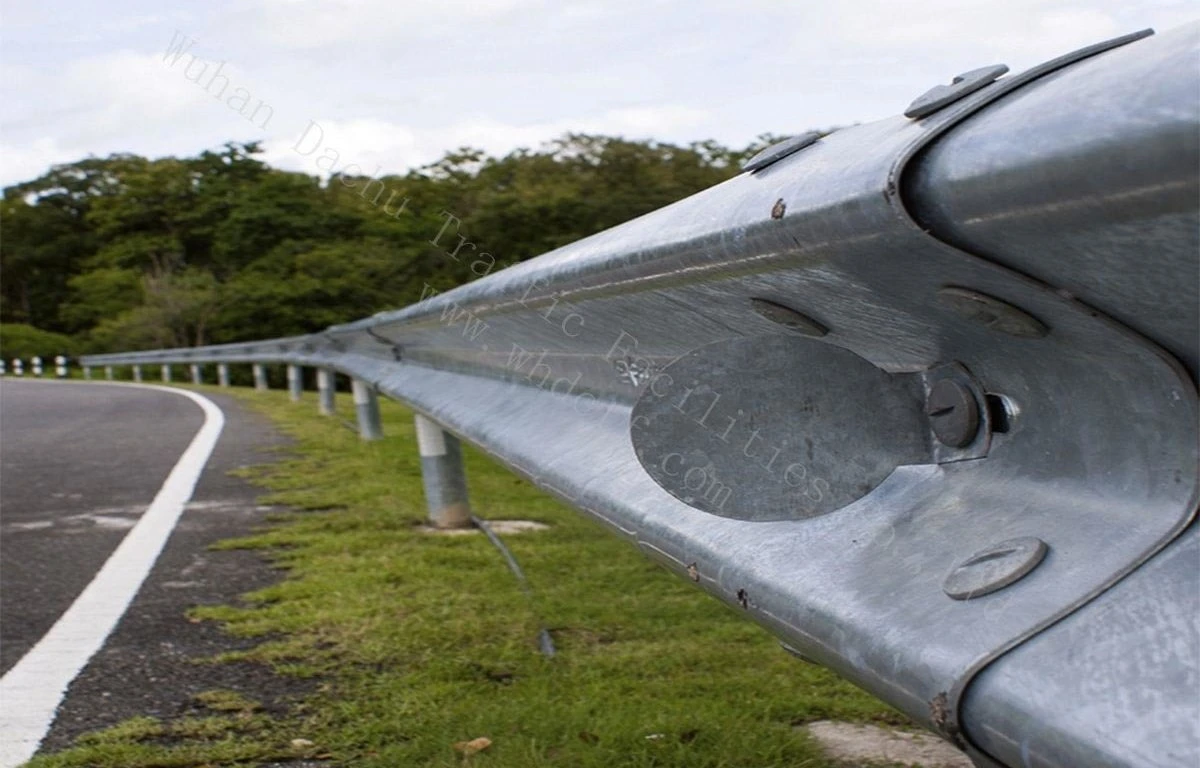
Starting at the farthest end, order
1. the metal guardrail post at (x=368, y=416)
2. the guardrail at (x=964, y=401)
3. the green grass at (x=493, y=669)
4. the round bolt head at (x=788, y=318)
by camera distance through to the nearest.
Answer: the metal guardrail post at (x=368, y=416)
the green grass at (x=493, y=669)
the round bolt head at (x=788, y=318)
the guardrail at (x=964, y=401)

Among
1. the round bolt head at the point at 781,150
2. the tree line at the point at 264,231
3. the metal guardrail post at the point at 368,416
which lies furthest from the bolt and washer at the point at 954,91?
the tree line at the point at 264,231

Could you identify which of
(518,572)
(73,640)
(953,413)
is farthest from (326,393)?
(953,413)

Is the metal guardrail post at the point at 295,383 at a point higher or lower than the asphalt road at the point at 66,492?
lower

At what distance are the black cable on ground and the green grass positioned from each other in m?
0.03

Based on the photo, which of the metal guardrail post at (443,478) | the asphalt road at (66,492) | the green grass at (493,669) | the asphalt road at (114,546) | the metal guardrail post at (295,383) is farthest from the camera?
the metal guardrail post at (295,383)

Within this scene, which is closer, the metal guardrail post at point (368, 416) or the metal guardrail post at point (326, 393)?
the metal guardrail post at point (368, 416)

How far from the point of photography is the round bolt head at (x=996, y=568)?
118cm

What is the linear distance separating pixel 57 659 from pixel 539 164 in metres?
40.5

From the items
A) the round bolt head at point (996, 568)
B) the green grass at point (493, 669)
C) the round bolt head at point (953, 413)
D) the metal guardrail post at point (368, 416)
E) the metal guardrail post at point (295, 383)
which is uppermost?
the round bolt head at point (953, 413)

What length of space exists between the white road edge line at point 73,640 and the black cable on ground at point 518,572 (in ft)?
3.88

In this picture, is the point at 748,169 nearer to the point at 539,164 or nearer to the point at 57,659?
the point at 57,659

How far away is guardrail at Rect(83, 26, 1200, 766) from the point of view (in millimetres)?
961

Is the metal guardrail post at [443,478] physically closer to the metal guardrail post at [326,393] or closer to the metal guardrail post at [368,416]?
the metal guardrail post at [368,416]

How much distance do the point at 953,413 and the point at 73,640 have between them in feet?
10.6
